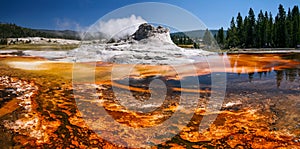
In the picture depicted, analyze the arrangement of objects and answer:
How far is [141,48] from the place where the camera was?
26.9m

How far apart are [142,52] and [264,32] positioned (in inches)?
1274

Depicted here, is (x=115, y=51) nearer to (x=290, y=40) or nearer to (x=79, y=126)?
(x=79, y=126)

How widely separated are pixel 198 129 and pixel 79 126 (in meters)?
3.08

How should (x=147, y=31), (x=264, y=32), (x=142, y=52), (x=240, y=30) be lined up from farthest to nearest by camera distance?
(x=240, y=30) → (x=264, y=32) → (x=147, y=31) → (x=142, y=52)

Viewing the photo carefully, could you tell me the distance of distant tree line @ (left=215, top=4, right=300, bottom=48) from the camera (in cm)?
4381

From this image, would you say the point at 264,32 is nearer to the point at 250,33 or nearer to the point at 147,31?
the point at 250,33

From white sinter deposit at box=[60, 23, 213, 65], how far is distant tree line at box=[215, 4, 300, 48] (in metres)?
24.4

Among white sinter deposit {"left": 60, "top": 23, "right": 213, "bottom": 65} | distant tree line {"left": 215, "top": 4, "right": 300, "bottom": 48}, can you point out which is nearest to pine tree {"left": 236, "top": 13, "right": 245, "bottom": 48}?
distant tree line {"left": 215, "top": 4, "right": 300, "bottom": 48}

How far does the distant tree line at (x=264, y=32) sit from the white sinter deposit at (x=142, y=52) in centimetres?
2435

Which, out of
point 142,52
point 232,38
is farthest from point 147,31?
point 232,38

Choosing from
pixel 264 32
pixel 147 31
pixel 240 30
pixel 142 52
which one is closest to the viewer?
pixel 142 52

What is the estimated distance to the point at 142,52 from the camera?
81.2 ft

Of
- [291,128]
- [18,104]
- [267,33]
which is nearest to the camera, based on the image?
[291,128]

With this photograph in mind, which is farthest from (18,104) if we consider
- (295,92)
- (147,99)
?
(295,92)
